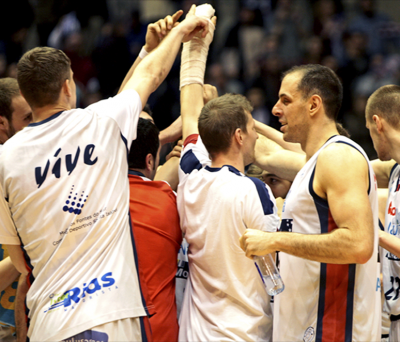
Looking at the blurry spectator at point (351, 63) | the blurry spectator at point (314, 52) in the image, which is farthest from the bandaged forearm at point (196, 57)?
the blurry spectator at point (314, 52)

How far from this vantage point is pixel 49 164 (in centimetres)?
272

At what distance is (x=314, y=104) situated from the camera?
3119 mm

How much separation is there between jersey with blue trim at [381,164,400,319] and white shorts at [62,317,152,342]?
6.28 ft

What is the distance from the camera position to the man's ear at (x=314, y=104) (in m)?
3.11

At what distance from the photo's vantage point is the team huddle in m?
2.65

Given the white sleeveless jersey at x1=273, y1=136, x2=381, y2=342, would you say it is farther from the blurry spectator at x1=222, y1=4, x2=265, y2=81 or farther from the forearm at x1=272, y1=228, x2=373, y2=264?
the blurry spectator at x1=222, y1=4, x2=265, y2=81

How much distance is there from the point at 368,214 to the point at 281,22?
8.84 m

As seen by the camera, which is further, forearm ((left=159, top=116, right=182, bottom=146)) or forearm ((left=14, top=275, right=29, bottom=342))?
forearm ((left=159, top=116, right=182, bottom=146))

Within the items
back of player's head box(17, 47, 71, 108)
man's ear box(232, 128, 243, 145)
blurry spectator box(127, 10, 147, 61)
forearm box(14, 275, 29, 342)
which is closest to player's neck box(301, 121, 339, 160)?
man's ear box(232, 128, 243, 145)

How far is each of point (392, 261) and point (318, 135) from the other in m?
1.31

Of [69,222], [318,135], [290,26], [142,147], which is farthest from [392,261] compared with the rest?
[290,26]

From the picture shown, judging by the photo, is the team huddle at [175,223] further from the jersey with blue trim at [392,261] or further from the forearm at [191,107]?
the jersey with blue trim at [392,261]

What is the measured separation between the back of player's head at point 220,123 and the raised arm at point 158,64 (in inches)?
15.8

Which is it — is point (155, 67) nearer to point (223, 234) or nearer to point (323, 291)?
point (223, 234)
